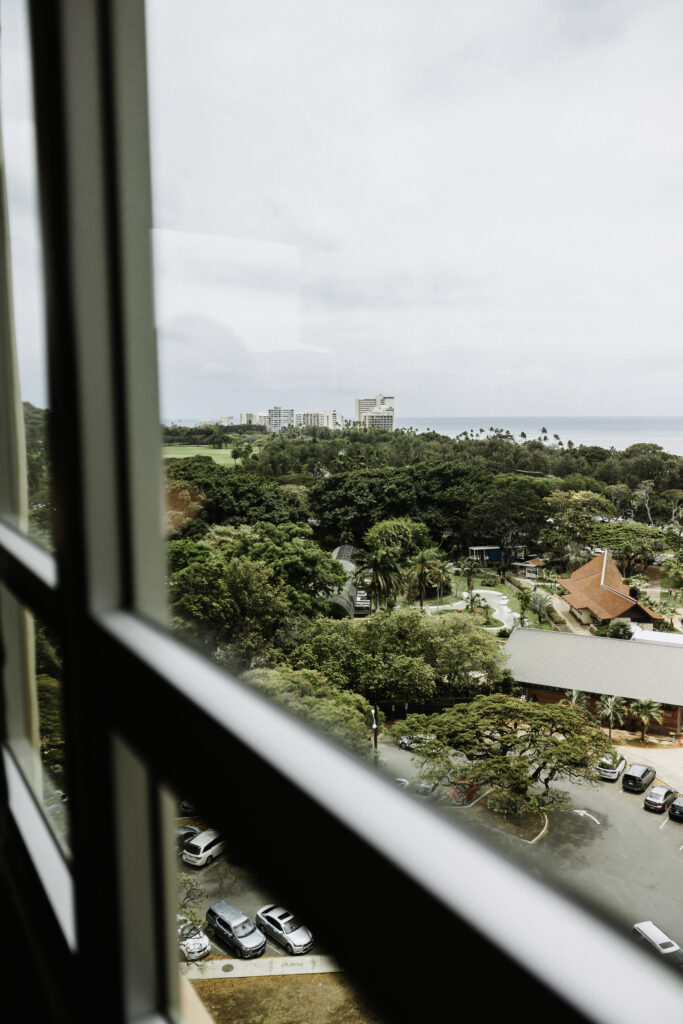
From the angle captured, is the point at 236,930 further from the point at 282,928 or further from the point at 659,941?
the point at 659,941

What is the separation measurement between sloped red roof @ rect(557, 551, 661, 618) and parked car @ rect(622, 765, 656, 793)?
0.10 metres

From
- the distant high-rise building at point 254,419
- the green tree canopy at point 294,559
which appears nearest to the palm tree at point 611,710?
the green tree canopy at point 294,559

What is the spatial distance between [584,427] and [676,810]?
26cm

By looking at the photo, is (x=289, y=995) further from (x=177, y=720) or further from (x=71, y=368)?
(x=71, y=368)

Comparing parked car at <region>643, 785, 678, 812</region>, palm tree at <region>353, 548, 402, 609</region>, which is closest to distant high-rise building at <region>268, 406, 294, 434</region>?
palm tree at <region>353, 548, 402, 609</region>

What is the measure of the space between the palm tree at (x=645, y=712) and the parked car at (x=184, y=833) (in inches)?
23.3

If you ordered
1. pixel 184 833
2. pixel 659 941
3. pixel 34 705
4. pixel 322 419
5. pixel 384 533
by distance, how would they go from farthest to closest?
pixel 34 705, pixel 184 833, pixel 322 419, pixel 384 533, pixel 659 941

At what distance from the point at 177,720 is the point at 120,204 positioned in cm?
68

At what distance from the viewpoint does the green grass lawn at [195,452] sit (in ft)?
2.92

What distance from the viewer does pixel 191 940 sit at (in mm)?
867

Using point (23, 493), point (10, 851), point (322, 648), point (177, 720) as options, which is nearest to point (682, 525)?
point (322, 648)

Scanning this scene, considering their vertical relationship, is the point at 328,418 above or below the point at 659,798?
above

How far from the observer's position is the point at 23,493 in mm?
1834

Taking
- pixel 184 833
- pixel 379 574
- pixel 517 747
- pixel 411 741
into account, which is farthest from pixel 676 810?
pixel 184 833
